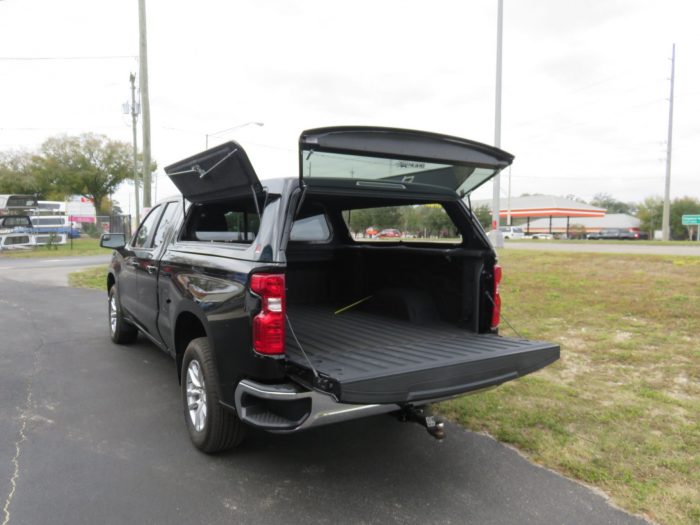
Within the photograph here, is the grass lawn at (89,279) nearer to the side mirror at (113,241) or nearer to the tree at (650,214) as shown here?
the side mirror at (113,241)

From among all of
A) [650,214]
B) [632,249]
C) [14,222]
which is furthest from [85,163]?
[650,214]

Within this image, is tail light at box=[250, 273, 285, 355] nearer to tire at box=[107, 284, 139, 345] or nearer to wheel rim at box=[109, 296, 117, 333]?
tire at box=[107, 284, 139, 345]

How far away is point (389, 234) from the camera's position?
17.3 ft

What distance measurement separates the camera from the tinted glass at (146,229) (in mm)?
5310

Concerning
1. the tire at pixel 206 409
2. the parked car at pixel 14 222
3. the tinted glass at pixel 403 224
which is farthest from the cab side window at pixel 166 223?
the parked car at pixel 14 222

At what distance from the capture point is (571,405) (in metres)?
4.38

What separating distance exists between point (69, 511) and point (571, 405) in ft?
12.5

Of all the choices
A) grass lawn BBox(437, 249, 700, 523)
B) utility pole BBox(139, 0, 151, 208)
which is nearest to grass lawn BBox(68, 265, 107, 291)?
utility pole BBox(139, 0, 151, 208)

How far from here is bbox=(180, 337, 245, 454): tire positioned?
3.31m

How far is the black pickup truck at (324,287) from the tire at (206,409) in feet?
0.04

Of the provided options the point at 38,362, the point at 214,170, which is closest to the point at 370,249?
the point at 214,170

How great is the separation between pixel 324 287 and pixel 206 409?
2465 mm

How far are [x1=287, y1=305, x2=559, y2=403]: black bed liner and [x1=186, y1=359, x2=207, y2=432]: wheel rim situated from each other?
2.31ft

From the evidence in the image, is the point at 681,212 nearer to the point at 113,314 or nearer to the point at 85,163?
the point at 85,163
